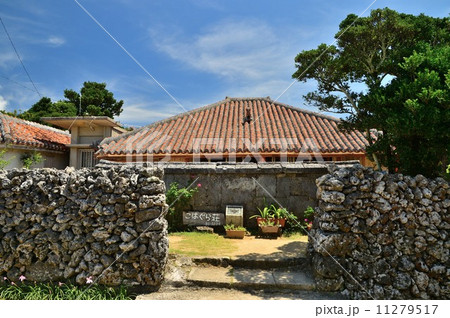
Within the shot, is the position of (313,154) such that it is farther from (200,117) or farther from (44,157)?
(44,157)

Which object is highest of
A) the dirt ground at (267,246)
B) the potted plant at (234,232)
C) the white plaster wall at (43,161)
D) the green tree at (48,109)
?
the green tree at (48,109)

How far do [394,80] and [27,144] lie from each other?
15079 mm

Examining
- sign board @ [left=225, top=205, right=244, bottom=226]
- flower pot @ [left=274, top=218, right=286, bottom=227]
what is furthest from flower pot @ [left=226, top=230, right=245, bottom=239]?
flower pot @ [left=274, top=218, right=286, bottom=227]

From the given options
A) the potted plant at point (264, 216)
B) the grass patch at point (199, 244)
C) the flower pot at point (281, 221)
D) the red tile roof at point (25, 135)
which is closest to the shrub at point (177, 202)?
the grass patch at point (199, 244)

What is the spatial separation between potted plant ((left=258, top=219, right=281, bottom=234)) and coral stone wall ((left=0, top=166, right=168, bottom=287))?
2.68 m

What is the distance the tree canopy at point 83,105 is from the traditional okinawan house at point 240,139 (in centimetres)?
1527

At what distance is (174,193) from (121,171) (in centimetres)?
232

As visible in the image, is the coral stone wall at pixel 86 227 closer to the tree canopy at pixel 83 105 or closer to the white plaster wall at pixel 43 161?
the white plaster wall at pixel 43 161

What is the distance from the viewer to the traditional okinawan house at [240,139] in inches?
414

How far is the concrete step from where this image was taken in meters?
4.22

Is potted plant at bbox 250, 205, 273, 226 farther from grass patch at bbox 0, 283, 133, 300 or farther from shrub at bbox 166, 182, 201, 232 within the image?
grass patch at bbox 0, 283, 133, 300

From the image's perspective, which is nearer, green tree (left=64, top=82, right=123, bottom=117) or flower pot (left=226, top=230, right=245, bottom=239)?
flower pot (left=226, top=230, right=245, bottom=239)

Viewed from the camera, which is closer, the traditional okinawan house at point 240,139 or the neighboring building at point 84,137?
the traditional okinawan house at point 240,139
